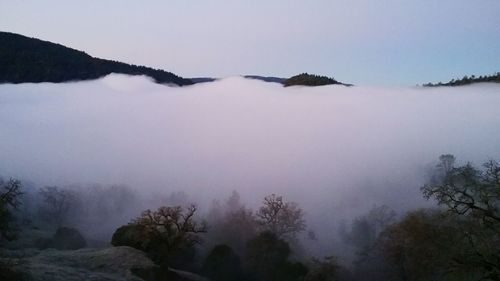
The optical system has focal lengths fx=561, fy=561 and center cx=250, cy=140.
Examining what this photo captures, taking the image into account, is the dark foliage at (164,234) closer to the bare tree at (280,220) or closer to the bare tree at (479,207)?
the bare tree at (280,220)

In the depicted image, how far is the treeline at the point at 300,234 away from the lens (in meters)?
42.5

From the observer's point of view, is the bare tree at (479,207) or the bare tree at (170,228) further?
the bare tree at (170,228)

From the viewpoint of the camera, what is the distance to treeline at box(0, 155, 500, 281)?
42469 millimetres

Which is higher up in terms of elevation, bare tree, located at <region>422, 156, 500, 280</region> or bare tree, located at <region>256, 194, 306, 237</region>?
bare tree, located at <region>422, 156, 500, 280</region>

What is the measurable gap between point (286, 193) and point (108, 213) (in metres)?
53.9

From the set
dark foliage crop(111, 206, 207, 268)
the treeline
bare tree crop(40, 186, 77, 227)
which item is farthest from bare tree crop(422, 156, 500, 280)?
bare tree crop(40, 186, 77, 227)

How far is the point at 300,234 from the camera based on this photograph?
393 ft

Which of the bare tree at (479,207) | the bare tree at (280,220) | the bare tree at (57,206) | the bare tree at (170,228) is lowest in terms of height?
the bare tree at (57,206)

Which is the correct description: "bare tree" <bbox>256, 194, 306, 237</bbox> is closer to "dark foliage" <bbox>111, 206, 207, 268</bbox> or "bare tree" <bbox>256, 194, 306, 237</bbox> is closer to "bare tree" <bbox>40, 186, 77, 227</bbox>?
"dark foliage" <bbox>111, 206, 207, 268</bbox>

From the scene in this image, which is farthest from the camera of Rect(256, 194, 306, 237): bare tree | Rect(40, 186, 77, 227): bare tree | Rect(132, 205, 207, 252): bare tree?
Rect(40, 186, 77, 227): bare tree

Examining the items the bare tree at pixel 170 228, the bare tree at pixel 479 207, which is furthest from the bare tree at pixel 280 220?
the bare tree at pixel 479 207

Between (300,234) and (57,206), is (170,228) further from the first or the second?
(57,206)

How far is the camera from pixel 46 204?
143 m

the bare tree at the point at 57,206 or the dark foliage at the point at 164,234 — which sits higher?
the dark foliage at the point at 164,234
